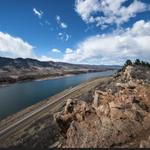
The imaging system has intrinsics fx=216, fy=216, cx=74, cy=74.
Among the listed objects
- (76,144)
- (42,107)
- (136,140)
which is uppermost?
(136,140)

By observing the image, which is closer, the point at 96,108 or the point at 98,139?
the point at 98,139

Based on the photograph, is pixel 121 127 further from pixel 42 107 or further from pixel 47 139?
pixel 42 107

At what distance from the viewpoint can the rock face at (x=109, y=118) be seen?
61.3 ft

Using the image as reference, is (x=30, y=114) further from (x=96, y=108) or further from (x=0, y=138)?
(x=96, y=108)

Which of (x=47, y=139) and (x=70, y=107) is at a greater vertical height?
(x=70, y=107)

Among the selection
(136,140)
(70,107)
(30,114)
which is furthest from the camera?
(30,114)

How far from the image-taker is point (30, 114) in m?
54.2

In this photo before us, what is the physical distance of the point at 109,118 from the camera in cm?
2088

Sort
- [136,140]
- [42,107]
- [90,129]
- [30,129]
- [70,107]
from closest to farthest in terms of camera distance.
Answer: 1. [136,140]
2. [90,129]
3. [70,107]
4. [30,129]
5. [42,107]

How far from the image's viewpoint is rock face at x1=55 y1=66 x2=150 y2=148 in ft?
61.3

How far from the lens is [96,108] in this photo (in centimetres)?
2255

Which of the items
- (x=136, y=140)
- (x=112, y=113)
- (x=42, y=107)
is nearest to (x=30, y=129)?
(x=42, y=107)

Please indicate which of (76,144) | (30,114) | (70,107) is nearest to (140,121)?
(76,144)

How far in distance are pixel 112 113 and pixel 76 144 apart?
178 inches
